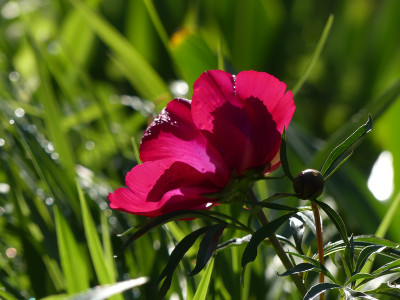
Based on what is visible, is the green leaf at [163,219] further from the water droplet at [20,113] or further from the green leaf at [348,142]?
the water droplet at [20,113]

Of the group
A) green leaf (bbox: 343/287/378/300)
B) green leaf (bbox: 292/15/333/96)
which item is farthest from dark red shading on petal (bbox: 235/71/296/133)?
green leaf (bbox: 292/15/333/96)

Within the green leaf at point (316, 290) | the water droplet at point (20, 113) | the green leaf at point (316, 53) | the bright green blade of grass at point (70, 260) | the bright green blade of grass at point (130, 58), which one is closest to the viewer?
the green leaf at point (316, 290)

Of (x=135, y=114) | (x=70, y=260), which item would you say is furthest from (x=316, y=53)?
(x=135, y=114)

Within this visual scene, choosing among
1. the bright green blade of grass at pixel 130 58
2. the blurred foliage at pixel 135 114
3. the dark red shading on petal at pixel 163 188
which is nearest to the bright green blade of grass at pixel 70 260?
the blurred foliage at pixel 135 114

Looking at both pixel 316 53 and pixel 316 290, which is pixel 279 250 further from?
pixel 316 53

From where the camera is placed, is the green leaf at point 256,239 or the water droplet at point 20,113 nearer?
the green leaf at point 256,239

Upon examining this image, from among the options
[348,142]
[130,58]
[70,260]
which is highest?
[130,58]

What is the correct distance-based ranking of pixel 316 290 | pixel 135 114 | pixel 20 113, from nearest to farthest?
1. pixel 316 290
2. pixel 20 113
3. pixel 135 114
